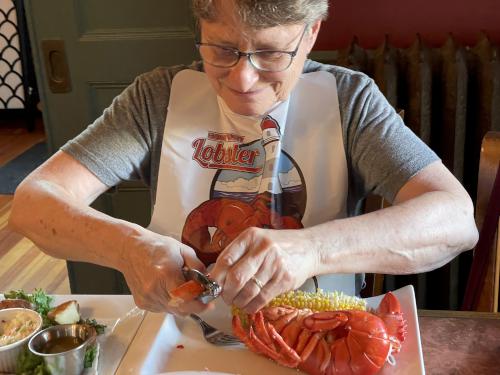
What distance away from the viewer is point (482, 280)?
144 centimetres

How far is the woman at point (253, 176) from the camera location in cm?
109

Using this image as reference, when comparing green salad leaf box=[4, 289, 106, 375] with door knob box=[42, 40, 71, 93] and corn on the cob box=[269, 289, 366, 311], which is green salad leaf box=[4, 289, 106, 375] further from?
door knob box=[42, 40, 71, 93]

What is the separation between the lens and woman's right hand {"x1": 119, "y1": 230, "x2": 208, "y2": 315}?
3.43ft

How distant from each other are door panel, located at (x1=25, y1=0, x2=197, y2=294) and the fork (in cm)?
126

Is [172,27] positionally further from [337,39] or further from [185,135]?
[185,135]

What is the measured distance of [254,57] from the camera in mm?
1215

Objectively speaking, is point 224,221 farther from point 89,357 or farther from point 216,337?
point 89,357

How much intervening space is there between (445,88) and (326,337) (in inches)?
48.9

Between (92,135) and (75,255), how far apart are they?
30 centimetres

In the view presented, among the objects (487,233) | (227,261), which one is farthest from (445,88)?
(227,261)

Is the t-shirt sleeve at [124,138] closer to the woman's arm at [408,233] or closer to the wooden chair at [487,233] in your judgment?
the woman's arm at [408,233]

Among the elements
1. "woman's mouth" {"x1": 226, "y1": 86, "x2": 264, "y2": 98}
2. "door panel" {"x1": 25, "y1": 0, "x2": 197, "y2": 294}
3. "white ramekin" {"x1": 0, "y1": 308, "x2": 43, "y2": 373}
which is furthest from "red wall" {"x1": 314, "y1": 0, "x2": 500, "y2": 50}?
"white ramekin" {"x1": 0, "y1": 308, "x2": 43, "y2": 373}

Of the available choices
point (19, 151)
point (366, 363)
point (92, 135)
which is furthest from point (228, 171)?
point (19, 151)

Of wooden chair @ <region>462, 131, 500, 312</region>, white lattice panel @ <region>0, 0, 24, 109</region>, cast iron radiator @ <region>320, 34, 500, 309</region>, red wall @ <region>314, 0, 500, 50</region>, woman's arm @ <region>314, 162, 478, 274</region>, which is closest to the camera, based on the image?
woman's arm @ <region>314, 162, 478, 274</region>
